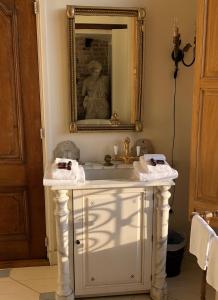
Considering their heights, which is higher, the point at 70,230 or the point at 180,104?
the point at 180,104

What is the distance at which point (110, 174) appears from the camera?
104 inches

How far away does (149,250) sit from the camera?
245cm

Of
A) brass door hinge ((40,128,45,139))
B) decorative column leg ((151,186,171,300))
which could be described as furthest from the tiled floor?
brass door hinge ((40,128,45,139))

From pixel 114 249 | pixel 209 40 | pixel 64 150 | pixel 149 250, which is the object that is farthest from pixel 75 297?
pixel 209 40

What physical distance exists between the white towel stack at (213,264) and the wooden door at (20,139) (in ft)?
4.95

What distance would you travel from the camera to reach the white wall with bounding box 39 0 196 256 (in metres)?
2.58

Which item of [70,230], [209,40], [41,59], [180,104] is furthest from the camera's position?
[180,104]

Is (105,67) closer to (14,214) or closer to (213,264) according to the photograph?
(14,214)

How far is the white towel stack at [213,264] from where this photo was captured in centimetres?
167

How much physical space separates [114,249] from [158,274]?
35cm

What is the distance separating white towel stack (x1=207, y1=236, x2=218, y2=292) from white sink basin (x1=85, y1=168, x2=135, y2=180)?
0.99 metres

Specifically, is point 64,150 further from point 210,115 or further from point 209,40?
point 209,40

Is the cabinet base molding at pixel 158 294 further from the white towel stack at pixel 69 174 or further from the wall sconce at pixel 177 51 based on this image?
the wall sconce at pixel 177 51

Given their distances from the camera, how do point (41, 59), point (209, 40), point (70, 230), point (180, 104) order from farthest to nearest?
point (180, 104) → point (41, 59) → point (70, 230) → point (209, 40)
